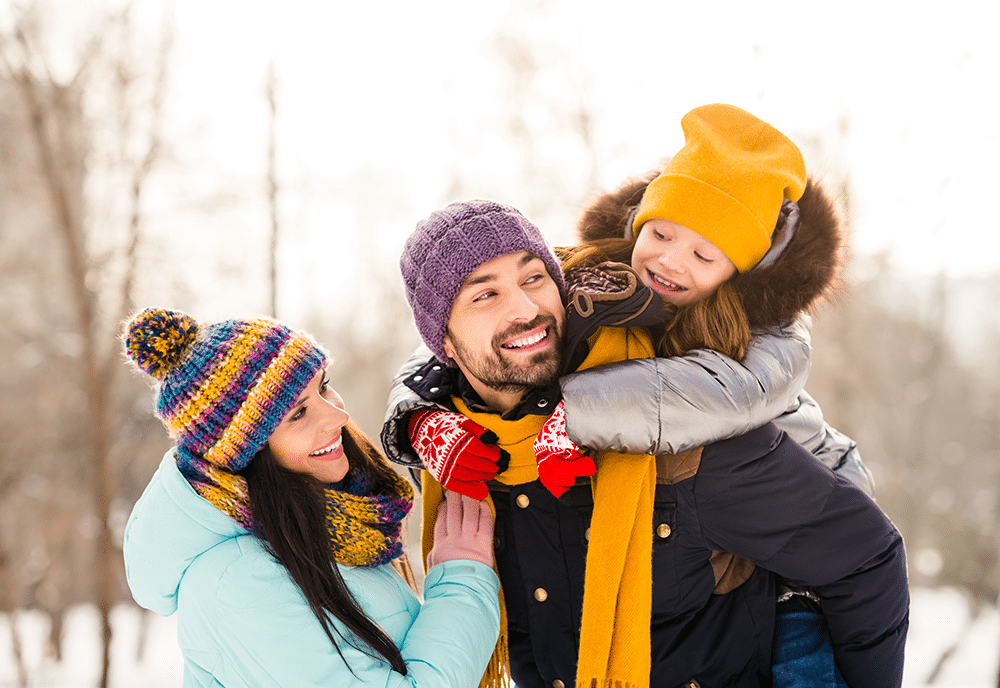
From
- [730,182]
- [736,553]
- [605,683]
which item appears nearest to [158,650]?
[605,683]

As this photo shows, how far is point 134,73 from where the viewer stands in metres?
6.07

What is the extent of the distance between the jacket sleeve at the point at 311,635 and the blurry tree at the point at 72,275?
12.3 feet

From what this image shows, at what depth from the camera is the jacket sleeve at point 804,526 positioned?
1629 millimetres

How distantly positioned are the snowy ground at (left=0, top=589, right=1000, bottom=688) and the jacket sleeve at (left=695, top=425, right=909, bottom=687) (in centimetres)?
585

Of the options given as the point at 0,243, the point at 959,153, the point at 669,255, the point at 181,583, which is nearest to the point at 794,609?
the point at 669,255

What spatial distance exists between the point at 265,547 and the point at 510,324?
2.76 ft

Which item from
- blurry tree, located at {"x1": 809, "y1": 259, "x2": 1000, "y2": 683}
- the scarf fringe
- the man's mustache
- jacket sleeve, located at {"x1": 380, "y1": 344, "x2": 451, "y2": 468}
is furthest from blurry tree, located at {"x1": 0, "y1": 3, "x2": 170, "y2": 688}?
blurry tree, located at {"x1": 809, "y1": 259, "x2": 1000, "y2": 683}

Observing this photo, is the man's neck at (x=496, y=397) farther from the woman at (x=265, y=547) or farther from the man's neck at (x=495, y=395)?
the woman at (x=265, y=547)

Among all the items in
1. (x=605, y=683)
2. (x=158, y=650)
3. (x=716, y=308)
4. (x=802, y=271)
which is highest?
(x=802, y=271)

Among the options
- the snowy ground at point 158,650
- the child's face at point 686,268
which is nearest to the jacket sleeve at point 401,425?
the child's face at point 686,268

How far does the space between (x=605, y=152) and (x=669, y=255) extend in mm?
6759

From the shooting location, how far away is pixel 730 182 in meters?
1.96

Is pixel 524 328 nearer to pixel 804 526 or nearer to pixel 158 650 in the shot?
pixel 804 526

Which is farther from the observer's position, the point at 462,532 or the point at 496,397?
the point at 496,397
